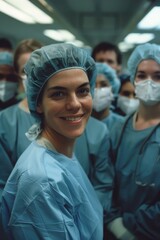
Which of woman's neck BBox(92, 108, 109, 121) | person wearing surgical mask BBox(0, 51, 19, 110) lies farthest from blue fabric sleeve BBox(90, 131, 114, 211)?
person wearing surgical mask BBox(0, 51, 19, 110)

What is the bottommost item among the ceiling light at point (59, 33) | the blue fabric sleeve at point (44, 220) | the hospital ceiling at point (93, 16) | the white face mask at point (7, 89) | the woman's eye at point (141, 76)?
the blue fabric sleeve at point (44, 220)

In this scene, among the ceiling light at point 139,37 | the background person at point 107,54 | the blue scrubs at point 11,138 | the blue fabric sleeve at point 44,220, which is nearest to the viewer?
the blue fabric sleeve at point 44,220

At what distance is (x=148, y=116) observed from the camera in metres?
1.74

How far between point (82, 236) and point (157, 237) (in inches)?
21.5

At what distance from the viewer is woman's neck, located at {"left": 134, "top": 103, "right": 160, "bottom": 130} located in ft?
5.63

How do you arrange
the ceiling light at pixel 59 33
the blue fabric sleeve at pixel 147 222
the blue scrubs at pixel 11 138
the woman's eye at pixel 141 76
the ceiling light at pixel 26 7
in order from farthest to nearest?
the ceiling light at pixel 59 33 → the ceiling light at pixel 26 7 → the woman's eye at pixel 141 76 → the blue scrubs at pixel 11 138 → the blue fabric sleeve at pixel 147 222

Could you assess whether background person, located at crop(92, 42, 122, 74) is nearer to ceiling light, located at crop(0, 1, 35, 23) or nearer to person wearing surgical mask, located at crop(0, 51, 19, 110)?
ceiling light, located at crop(0, 1, 35, 23)

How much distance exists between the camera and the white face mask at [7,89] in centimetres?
218

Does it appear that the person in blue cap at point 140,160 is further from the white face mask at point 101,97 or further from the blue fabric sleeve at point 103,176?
the white face mask at point 101,97

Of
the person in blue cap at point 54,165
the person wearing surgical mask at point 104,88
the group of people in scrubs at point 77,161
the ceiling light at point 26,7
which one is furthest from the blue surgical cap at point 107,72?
the person in blue cap at point 54,165

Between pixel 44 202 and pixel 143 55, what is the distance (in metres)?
1.16

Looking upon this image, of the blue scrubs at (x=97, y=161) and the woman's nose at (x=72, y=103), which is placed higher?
the woman's nose at (x=72, y=103)

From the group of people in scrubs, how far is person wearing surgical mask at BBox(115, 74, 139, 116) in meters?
0.70

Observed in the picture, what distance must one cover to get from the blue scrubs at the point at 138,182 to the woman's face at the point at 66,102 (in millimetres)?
544
